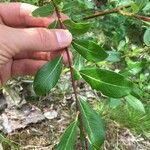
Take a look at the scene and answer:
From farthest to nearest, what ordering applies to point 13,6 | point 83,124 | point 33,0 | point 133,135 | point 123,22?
1. point 123,22
2. point 133,135
3. point 33,0
4. point 13,6
5. point 83,124

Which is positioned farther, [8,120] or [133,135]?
[133,135]

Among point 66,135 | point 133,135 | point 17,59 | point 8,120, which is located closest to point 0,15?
point 17,59

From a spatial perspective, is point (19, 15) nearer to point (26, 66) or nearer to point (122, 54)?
point (26, 66)

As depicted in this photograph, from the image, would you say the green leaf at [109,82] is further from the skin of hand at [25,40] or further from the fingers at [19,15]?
the fingers at [19,15]

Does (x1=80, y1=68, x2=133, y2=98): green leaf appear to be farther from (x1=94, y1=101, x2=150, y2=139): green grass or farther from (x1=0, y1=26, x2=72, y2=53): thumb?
(x1=94, y1=101, x2=150, y2=139): green grass

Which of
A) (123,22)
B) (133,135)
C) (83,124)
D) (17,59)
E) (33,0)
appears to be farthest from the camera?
(123,22)

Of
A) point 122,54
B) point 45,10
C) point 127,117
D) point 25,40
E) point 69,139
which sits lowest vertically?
point 127,117

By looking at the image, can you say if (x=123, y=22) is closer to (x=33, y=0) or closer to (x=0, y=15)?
(x=33, y=0)

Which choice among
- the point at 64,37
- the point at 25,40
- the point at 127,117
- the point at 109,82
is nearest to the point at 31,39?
the point at 25,40

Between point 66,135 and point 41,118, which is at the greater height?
point 66,135
